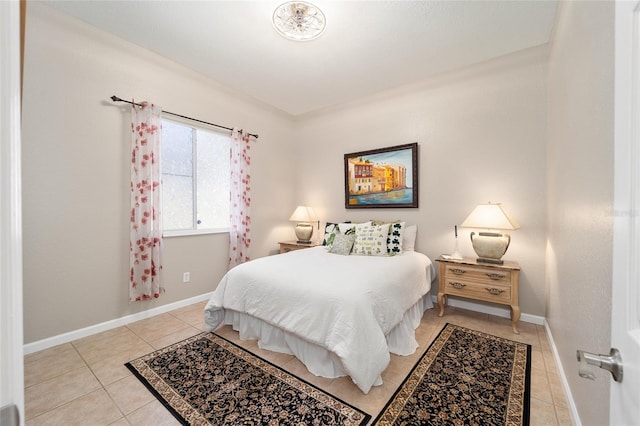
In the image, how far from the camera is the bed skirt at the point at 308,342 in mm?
1861

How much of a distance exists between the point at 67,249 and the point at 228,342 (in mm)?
1664

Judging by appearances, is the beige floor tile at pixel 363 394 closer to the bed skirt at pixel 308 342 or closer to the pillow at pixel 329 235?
the bed skirt at pixel 308 342

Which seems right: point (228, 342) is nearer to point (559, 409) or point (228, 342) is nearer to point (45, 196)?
point (45, 196)

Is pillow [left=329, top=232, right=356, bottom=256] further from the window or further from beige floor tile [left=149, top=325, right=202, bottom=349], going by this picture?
beige floor tile [left=149, top=325, right=202, bottom=349]

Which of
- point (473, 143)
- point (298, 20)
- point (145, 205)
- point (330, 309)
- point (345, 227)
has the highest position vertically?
point (298, 20)

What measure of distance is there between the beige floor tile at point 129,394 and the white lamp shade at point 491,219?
300cm

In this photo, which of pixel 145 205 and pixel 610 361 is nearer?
pixel 610 361

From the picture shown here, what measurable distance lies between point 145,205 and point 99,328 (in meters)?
1.24

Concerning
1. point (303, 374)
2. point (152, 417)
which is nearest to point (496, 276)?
point (303, 374)

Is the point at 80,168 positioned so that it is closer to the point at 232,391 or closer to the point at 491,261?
the point at 232,391

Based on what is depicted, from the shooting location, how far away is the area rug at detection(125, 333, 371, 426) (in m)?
1.49

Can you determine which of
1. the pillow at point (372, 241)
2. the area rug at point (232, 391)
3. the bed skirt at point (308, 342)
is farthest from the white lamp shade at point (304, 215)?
the area rug at point (232, 391)

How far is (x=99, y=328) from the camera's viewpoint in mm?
2512

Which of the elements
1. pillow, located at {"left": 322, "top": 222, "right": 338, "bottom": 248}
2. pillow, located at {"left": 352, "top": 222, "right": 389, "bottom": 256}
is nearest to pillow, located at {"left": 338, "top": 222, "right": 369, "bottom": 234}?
pillow, located at {"left": 322, "top": 222, "right": 338, "bottom": 248}
